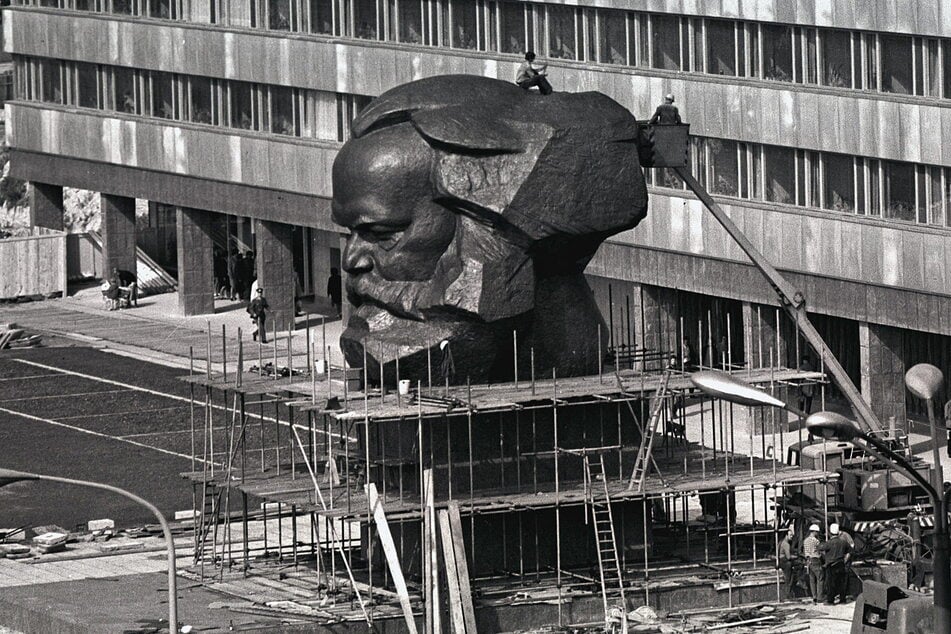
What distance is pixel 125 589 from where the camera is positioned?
176 feet

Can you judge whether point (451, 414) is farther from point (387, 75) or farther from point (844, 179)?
point (387, 75)

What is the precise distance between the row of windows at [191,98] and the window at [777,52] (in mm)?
17656

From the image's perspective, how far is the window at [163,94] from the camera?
93750mm

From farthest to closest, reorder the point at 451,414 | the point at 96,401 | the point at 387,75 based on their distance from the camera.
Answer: the point at 387,75 → the point at 96,401 → the point at 451,414

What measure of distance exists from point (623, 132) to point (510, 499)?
6964 millimetres

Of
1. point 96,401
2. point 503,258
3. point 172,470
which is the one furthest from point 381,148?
point 96,401

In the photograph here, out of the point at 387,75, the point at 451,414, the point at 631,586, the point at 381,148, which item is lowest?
the point at 631,586

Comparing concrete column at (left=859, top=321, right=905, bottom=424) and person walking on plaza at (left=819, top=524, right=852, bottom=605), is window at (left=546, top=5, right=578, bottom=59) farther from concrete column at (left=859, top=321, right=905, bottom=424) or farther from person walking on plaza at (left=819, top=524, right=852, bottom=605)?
person walking on plaza at (left=819, top=524, right=852, bottom=605)

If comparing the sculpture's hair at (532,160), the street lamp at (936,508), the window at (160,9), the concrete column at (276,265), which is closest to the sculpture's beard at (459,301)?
the sculpture's hair at (532,160)

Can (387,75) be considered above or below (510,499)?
above

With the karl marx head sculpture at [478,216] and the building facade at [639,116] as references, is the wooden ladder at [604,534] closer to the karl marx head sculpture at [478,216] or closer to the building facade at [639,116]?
the karl marx head sculpture at [478,216]

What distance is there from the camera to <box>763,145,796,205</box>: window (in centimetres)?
7075

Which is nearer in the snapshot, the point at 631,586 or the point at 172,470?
the point at 631,586

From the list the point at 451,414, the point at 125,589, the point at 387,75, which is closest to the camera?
the point at 451,414
